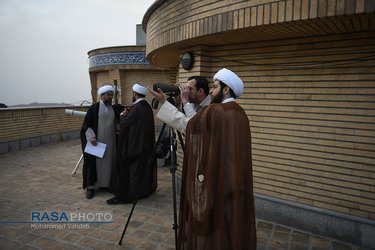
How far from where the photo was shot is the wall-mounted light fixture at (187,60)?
4398 millimetres

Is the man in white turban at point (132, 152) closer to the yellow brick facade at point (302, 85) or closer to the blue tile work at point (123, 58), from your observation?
the yellow brick facade at point (302, 85)

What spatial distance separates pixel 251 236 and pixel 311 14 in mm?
2239

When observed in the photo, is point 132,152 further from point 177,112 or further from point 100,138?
point 177,112

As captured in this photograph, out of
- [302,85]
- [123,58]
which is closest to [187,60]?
[302,85]

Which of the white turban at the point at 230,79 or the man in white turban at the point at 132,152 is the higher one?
the white turban at the point at 230,79

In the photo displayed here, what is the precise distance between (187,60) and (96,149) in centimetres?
235

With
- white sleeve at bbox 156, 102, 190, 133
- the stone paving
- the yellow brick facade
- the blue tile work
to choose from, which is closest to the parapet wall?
the stone paving

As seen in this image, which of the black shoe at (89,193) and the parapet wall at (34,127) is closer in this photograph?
the black shoe at (89,193)

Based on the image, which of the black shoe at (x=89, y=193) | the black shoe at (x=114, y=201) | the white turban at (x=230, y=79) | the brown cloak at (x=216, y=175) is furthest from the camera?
the black shoe at (x=89, y=193)

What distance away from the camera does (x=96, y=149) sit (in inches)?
199

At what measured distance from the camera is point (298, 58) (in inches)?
144

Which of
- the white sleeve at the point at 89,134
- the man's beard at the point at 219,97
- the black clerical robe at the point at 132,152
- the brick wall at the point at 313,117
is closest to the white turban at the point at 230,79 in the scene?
the man's beard at the point at 219,97

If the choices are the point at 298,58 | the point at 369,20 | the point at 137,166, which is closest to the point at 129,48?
the point at 137,166

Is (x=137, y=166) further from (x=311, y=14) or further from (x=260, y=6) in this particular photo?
(x=311, y=14)
